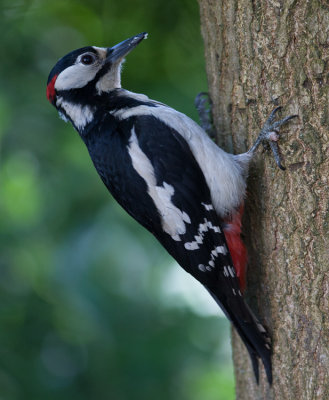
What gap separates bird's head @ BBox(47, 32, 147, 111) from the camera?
85.6 inches

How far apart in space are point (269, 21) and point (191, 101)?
2.52 ft

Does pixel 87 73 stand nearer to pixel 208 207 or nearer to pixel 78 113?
pixel 78 113

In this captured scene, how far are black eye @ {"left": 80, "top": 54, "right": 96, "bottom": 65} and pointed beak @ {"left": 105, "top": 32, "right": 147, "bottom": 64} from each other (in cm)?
6

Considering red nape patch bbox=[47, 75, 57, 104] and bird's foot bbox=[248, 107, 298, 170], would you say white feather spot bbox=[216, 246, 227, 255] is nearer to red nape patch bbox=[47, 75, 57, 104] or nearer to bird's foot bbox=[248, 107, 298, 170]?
bird's foot bbox=[248, 107, 298, 170]

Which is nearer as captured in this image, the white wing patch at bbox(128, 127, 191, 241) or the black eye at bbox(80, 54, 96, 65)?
the white wing patch at bbox(128, 127, 191, 241)

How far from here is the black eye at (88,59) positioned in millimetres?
2191

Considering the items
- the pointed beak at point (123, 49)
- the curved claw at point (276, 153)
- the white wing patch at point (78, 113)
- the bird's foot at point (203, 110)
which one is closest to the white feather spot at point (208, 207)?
the curved claw at point (276, 153)

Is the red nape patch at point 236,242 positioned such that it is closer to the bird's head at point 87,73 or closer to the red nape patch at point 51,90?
the bird's head at point 87,73

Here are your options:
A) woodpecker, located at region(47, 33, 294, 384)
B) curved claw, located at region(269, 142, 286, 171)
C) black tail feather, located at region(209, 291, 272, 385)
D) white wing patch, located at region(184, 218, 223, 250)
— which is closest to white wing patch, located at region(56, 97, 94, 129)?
woodpecker, located at region(47, 33, 294, 384)

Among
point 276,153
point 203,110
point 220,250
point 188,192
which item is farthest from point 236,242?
point 203,110

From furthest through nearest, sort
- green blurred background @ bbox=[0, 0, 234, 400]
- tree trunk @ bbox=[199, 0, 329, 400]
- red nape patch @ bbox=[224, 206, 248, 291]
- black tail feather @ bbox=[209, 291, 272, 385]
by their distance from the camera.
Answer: green blurred background @ bbox=[0, 0, 234, 400], red nape patch @ bbox=[224, 206, 248, 291], black tail feather @ bbox=[209, 291, 272, 385], tree trunk @ bbox=[199, 0, 329, 400]

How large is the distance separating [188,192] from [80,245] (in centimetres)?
79

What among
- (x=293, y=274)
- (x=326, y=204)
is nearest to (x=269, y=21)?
(x=326, y=204)

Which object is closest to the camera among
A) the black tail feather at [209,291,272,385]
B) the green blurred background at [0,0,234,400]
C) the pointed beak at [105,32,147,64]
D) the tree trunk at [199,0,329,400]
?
the tree trunk at [199,0,329,400]
